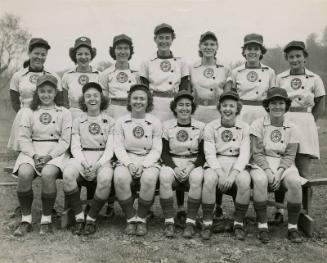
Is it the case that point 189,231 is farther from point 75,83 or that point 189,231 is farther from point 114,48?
point 114,48

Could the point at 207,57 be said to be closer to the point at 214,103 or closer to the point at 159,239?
the point at 214,103

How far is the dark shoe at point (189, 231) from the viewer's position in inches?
176

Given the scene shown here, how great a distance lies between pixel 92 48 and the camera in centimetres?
574

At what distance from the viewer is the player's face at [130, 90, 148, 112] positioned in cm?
498

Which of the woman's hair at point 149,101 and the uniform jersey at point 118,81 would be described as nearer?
the woman's hair at point 149,101

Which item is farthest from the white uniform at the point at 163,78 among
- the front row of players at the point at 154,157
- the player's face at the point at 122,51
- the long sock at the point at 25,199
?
the long sock at the point at 25,199

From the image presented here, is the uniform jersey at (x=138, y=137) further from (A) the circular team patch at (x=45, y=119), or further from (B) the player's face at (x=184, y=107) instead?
(A) the circular team patch at (x=45, y=119)

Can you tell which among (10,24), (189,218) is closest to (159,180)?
(189,218)

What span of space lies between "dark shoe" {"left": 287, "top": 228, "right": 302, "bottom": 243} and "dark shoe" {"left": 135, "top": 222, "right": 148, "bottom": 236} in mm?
1532

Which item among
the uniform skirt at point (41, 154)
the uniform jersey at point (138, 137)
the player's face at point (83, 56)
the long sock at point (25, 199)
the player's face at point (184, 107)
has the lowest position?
the long sock at point (25, 199)

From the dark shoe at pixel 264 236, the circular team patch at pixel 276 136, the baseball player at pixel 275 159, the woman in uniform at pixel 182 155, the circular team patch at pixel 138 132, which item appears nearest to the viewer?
the dark shoe at pixel 264 236

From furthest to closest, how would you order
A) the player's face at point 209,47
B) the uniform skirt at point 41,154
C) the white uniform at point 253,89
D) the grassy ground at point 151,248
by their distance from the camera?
the player's face at point 209,47
the white uniform at point 253,89
the uniform skirt at point 41,154
the grassy ground at point 151,248

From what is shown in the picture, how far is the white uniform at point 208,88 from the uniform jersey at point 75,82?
1365 mm

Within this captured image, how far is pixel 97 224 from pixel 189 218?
1126 millimetres
